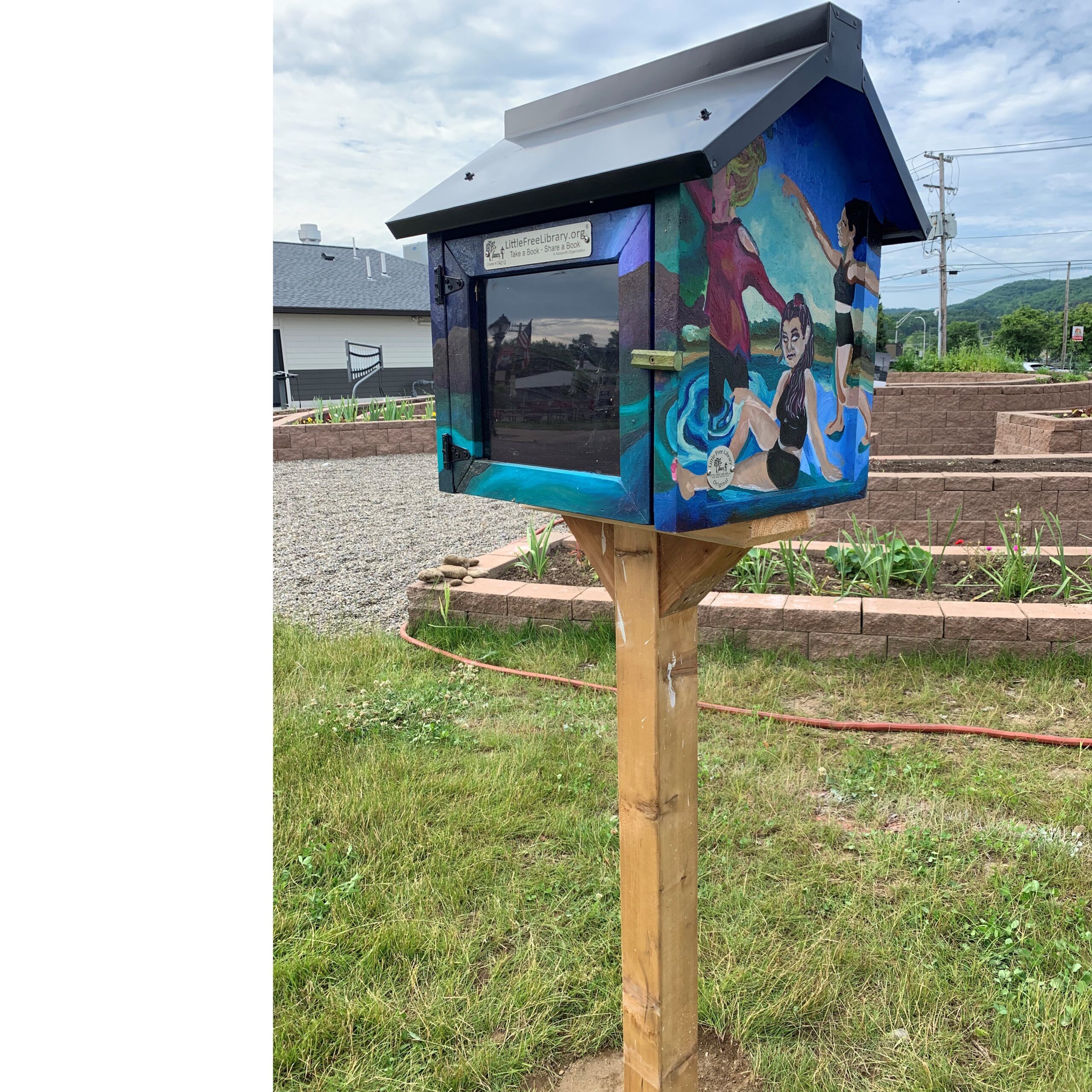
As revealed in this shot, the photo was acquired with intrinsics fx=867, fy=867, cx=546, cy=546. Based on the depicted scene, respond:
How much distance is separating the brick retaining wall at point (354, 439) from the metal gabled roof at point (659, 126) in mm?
10488

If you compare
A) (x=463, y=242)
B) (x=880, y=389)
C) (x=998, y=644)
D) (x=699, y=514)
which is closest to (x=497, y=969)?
(x=699, y=514)

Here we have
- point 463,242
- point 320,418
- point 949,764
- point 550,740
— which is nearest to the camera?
point 463,242

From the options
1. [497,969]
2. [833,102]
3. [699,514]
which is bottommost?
[497,969]

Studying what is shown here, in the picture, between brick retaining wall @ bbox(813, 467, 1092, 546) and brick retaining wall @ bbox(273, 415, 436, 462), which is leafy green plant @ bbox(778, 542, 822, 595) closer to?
brick retaining wall @ bbox(813, 467, 1092, 546)

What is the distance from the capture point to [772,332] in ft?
4.25

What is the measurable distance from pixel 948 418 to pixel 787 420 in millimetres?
9525

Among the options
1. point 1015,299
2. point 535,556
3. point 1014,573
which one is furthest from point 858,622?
point 1015,299

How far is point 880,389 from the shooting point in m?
10.4

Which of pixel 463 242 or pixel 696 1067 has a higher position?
pixel 463 242

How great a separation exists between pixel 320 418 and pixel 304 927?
10901mm

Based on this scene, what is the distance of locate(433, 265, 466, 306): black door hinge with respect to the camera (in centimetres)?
148

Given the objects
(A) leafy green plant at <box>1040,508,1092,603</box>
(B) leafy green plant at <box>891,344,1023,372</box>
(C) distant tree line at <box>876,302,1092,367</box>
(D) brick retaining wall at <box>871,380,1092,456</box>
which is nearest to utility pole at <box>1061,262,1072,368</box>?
(C) distant tree line at <box>876,302,1092,367</box>

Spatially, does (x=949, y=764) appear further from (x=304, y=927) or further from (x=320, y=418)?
(x=320, y=418)

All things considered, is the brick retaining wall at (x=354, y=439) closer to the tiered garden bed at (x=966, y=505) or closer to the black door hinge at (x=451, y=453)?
the tiered garden bed at (x=966, y=505)
